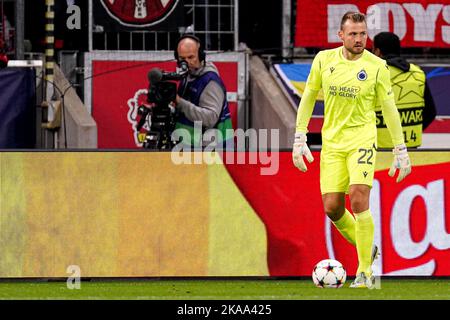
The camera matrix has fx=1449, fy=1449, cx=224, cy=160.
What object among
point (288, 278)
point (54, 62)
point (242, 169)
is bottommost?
point (288, 278)

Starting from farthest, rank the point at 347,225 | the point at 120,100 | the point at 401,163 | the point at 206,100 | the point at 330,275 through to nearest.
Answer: the point at 120,100 → the point at 206,100 → the point at 347,225 → the point at 401,163 → the point at 330,275

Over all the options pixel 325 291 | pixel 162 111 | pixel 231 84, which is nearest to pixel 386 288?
pixel 325 291

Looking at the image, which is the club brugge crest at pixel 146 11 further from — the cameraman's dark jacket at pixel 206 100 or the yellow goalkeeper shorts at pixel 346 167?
the yellow goalkeeper shorts at pixel 346 167

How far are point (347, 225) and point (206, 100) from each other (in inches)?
99.4

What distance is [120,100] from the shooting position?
696 inches

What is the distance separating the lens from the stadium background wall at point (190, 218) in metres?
12.2

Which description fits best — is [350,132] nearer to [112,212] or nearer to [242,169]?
[242,169]

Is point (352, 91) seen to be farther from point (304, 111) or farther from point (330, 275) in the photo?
point (330, 275)

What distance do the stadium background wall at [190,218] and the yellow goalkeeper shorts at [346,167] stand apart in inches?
43.6

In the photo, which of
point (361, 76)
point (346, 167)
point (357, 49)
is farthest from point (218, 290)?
point (357, 49)

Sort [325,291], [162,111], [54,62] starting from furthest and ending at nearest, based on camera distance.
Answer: [54,62], [162,111], [325,291]

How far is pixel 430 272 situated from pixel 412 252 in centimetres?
24

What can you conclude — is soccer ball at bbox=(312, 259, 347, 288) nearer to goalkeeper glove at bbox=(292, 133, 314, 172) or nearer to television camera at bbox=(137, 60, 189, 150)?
goalkeeper glove at bbox=(292, 133, 314, 172)

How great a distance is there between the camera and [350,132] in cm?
1116
